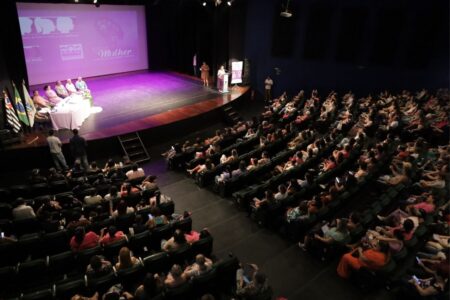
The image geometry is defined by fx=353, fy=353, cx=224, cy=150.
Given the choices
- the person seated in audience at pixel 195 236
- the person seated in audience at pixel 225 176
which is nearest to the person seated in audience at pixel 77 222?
the person seated in audience at pixel 195 236

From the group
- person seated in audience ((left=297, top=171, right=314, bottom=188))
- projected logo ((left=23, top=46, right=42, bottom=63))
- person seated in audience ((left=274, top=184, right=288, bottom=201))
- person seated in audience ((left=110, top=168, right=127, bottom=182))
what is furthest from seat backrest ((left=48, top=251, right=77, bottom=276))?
projected logo ((left=23, top=46, right=42, bottom=63))

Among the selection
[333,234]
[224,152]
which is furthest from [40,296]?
[224,152]

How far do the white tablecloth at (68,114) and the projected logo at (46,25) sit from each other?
4643 millimetres

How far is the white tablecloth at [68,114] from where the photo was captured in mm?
10453

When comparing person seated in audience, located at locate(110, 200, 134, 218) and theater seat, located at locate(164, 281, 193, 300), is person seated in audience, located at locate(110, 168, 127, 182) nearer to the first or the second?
person seated in audience, located at locate(110, 200, 134, 218)

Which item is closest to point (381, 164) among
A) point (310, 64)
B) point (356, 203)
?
point (356, 203)

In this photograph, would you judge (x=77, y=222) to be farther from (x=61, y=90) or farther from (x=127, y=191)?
(x=61, y=90)

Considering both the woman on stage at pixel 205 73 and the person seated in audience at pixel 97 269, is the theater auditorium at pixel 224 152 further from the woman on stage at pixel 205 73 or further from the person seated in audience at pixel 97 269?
the woman on stage at pixel 205 73

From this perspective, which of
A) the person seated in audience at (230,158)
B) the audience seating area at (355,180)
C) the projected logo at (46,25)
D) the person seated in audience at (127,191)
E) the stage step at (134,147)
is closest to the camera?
the audience seating area at (355,180)

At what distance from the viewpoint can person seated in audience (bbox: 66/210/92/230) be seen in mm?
5973

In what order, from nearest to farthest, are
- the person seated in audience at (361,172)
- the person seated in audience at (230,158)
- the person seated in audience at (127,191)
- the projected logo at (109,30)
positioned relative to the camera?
1. the person seated in audience at (127,191)
2. the person seated in audience at (361,172)
3. the person seated in audience at (230,158)
4. the projected logo at (109,30)

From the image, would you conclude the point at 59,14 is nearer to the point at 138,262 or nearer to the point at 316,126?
the point at 316,126

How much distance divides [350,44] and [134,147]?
9631 millimetres

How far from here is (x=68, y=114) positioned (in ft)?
34.5
